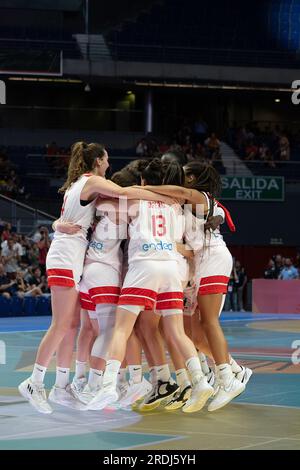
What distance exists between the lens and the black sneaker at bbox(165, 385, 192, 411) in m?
7.94

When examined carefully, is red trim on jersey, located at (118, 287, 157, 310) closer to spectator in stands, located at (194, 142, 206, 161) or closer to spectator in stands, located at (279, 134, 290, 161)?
spectator in stands, located at (194, 142, 206, 161)

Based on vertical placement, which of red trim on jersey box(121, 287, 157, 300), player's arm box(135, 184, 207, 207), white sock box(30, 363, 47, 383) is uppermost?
player's arm box(135, 184, 207, 207)

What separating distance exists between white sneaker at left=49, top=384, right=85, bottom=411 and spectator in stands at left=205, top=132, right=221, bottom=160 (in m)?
25.0

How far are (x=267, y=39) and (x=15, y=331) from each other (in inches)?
877

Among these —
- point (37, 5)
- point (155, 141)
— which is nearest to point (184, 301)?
point (155, 141)

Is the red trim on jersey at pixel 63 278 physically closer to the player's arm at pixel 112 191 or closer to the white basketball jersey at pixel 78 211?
the white basketball jersey at pixel 78 211

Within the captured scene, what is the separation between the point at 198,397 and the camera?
7637 millimetres

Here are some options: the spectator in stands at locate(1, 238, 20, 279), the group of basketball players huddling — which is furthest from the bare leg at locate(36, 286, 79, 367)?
the spectator in stands at locate(1, 238, 20, 279)

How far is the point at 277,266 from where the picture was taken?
29.3 m

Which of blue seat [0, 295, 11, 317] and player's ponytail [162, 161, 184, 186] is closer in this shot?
player's ponytail [162, 161, 184, 186]

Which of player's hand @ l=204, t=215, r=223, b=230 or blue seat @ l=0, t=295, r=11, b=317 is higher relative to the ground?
player's hand @ l=204, t=215, r=223, b=230

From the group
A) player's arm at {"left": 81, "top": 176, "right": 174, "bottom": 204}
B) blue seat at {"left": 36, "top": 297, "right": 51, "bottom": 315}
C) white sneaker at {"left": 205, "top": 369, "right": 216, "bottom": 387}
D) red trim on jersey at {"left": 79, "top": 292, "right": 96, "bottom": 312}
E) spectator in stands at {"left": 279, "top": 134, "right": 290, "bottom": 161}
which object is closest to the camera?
player's arm at {"left": 81, "top": 176, "right": 174, "bottom": 204}

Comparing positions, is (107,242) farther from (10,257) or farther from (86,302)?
(10,257)

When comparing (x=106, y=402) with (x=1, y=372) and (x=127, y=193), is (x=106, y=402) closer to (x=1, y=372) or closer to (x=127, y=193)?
(x=127, y=193)
